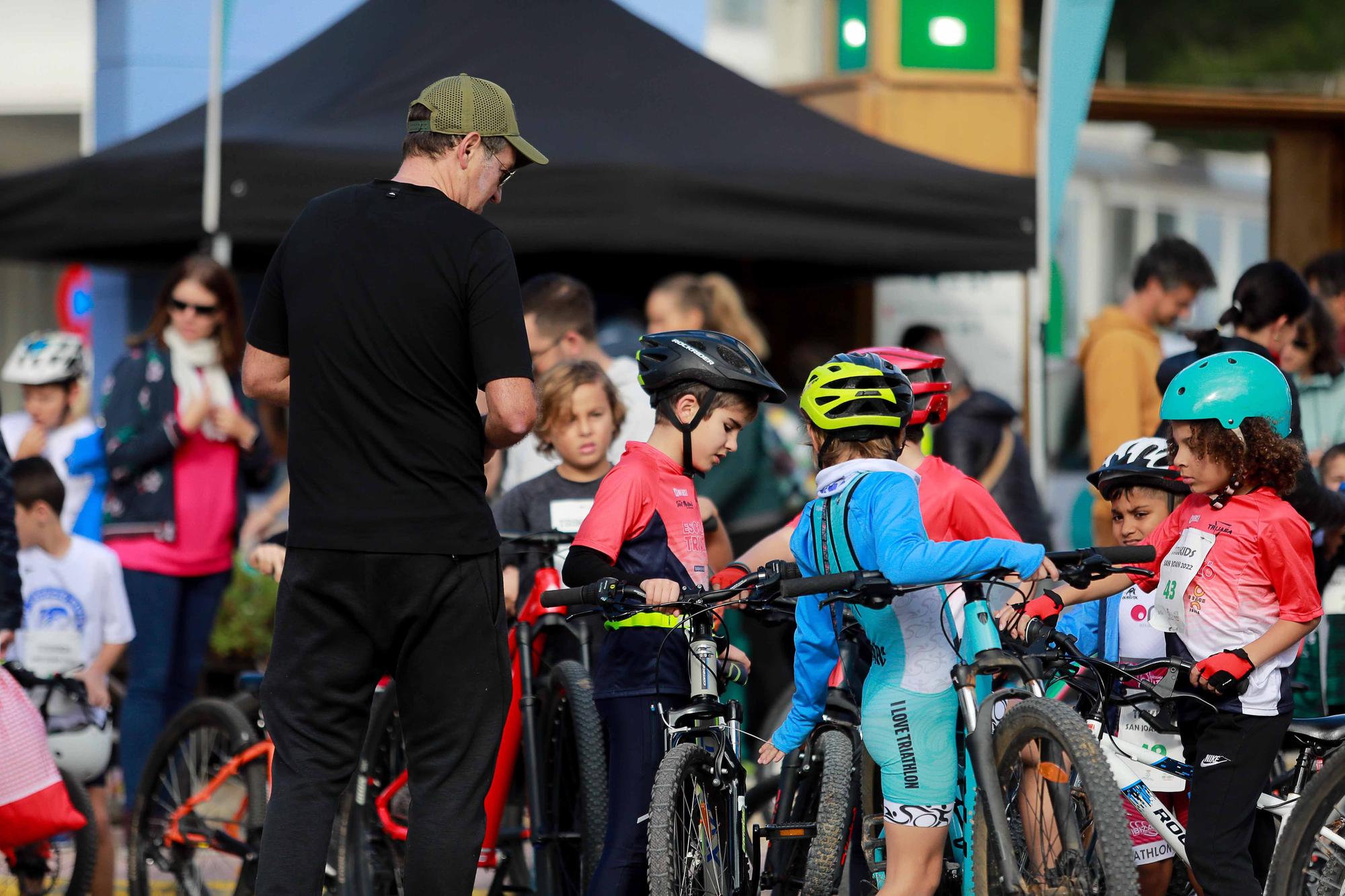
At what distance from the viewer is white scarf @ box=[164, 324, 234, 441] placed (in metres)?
6.80

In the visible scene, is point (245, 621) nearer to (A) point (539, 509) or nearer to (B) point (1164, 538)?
(A) point (539, 509)

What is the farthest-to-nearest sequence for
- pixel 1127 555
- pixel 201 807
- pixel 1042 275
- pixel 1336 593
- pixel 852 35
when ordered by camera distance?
pixel 852 35
pixel 1042 275
pixel 1336 593
pixel 201 807
pixel 1127 555

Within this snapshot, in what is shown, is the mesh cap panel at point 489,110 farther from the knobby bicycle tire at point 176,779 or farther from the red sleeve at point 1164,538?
the knobby bicycle tire at point 176,779

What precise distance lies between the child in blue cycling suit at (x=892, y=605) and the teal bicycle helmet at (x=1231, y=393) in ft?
2.28

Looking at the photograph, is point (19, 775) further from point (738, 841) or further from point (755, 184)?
point (755, 184)

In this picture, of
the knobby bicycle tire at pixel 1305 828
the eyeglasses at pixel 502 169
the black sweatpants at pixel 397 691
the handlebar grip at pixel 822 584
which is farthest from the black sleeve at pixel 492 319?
the knobby bicycle tire at pixel 1305 828

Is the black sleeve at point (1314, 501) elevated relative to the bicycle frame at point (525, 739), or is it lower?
elevated

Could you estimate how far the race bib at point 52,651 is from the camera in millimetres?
6297

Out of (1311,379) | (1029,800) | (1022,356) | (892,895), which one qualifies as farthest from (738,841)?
(1022,356)

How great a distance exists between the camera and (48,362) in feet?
25.2

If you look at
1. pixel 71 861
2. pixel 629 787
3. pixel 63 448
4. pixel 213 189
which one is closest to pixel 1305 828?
pixel 629 787

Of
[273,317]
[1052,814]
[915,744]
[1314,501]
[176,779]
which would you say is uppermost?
[273,317]

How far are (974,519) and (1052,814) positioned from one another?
1.02 m

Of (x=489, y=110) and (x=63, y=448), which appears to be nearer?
(x=489, y=110)
